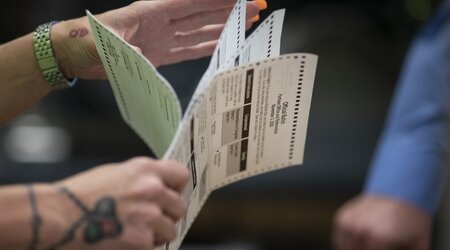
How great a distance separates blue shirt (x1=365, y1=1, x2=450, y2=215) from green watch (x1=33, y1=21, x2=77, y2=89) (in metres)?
0.62

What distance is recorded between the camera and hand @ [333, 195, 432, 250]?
4.77 ft

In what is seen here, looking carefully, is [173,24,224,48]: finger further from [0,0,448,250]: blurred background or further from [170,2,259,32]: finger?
[0,0,448,250]: blurred background

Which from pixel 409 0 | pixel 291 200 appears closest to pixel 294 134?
pixel 291 200

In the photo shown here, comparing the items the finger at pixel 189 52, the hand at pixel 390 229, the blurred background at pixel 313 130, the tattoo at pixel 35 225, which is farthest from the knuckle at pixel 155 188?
the blurred background at pixel 313 130

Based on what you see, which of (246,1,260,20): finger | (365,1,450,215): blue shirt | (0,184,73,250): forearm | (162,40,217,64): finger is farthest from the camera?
(365,1,450,215): blue shirt

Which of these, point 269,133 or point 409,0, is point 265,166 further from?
point 409,0

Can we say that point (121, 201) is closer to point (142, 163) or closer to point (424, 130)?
point (142, 163)

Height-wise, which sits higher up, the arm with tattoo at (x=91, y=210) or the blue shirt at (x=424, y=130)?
the arm with tattoo at (x=91, y=210)

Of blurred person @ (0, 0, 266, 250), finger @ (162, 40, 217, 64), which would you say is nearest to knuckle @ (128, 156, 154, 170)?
blurred person @ (0, 0, 266, 250)

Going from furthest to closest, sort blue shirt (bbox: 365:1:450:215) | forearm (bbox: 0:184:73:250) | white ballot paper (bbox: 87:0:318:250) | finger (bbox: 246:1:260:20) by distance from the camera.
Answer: blue shirt (bbox: 365:1:450:215) < finger (bbox: 246:1:260:20) < white ballot paper (bbox: 87:0:318:250) < forearm (bbox: 0:184:73:250)

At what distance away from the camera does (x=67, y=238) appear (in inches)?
30.6

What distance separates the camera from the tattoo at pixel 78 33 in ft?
3.79

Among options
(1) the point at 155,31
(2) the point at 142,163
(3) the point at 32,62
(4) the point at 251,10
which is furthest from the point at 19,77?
(2) the point at 142,163

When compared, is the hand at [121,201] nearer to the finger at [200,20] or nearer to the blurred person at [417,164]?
the finger at [200,20]
